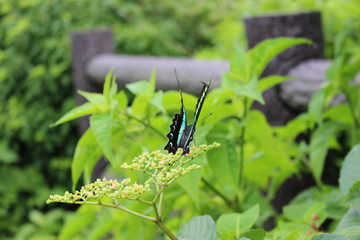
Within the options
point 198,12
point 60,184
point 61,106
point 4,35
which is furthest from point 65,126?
point 198,12

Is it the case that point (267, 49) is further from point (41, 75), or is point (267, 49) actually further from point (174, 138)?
point (41, 75)

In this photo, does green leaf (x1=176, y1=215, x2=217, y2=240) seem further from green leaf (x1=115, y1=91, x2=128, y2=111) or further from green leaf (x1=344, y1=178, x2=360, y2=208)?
green leaf (x1=115, y1=91, x2=128, y2=111)

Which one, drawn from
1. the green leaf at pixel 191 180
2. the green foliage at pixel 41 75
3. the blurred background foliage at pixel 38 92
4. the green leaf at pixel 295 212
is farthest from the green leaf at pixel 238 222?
the green foliage at pixel 41 75

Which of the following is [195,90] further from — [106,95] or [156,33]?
[156,33]

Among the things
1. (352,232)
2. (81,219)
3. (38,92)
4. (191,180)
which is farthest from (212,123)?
(38,92)

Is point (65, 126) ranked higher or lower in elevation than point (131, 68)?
lower

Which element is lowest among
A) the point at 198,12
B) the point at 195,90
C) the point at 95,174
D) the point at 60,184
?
the point at 60,184
